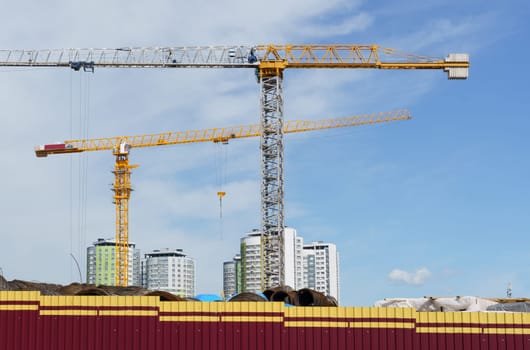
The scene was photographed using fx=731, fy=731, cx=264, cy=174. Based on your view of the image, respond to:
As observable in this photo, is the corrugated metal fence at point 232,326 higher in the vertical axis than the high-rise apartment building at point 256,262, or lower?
lower

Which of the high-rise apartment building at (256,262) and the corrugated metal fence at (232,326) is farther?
the high-rise apartment building at (256,262)

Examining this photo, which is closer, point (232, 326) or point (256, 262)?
point (232, 326)

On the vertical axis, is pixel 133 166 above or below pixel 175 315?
above

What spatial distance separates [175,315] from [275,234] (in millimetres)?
51493

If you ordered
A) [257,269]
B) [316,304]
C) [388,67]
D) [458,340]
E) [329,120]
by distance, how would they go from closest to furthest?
[458,340] → [316,304] → [388,67] → [329,120] → [257,269]

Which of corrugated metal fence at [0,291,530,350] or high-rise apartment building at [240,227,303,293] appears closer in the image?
corrugated metal fence at [0,291,530,350]

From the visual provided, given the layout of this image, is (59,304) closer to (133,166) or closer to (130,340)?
(130,340)

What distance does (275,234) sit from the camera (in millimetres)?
84500

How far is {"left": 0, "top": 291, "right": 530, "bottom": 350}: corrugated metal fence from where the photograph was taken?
107 feet

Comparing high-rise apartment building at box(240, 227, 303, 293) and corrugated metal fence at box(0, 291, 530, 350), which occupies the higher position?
high-rise apartment building at box(240, 227, 303, 293)

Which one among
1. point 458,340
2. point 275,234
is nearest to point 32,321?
point 458,340

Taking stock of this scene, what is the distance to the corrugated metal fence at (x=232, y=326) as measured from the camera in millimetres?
32531

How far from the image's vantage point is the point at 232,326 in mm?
33031

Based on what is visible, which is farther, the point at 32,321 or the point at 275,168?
the point at 275,168
